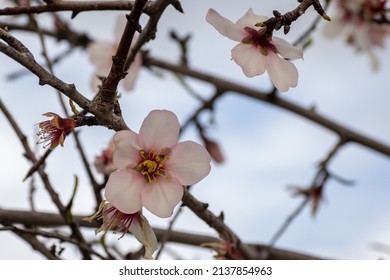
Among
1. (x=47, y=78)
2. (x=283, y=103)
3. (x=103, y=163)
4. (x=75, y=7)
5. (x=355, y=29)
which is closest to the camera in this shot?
(x=47, y=78)

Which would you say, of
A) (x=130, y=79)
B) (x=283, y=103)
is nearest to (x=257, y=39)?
(x=130, y=79)

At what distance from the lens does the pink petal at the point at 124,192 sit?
35.0 inches

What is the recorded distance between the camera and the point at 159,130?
3.15 feet

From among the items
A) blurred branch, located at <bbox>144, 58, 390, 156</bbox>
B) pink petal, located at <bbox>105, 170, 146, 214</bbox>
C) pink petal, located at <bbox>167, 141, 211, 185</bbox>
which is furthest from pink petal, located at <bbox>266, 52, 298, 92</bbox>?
blurred branch, located at <bbox>144, 58, 390, 156</bbox>

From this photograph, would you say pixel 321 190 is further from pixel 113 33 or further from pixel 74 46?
pixel 74 46

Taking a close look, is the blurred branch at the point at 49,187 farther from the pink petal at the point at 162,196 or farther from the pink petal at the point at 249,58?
the pink petal at the point at 249,58

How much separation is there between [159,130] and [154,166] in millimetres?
64

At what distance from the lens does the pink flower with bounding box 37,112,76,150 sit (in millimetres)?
891

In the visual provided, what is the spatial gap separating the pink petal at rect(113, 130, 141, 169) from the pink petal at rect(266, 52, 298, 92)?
241mm

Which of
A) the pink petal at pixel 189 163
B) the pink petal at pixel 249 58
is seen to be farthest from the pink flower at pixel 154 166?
the pink petal at pixel 249 58

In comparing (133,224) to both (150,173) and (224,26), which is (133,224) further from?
(224,26)

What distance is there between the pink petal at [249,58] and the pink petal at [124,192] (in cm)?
25
